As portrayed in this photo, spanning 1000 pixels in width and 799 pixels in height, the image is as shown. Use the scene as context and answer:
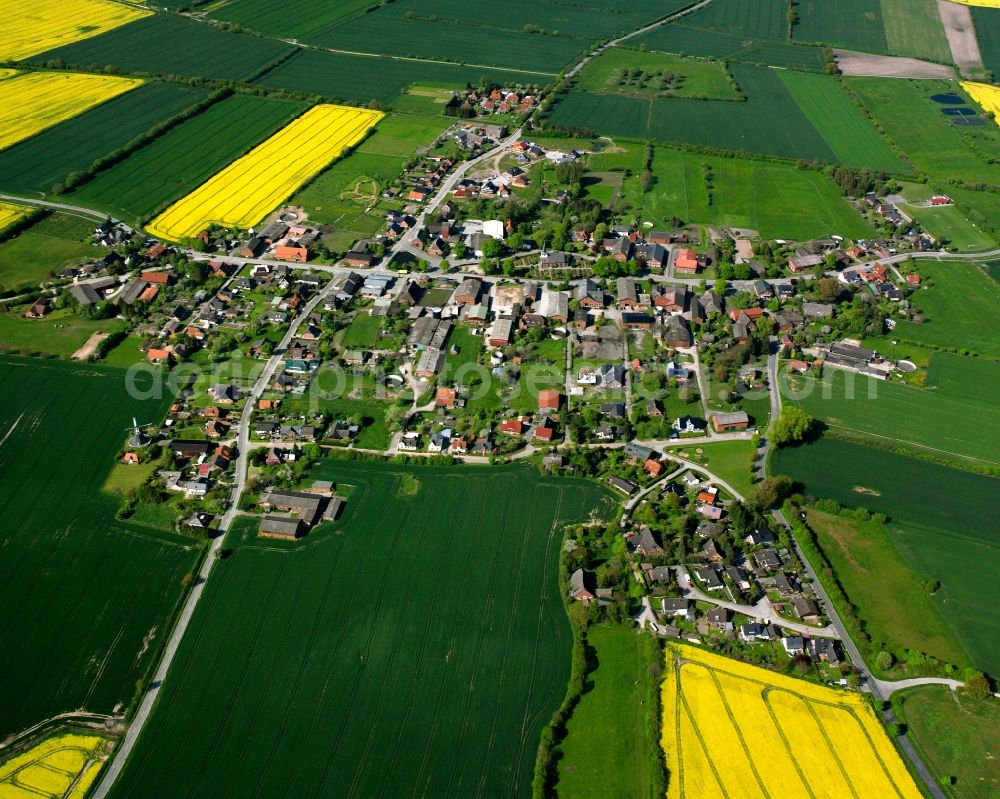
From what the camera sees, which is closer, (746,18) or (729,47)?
(729,47)

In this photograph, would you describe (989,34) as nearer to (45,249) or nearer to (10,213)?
(45,249)

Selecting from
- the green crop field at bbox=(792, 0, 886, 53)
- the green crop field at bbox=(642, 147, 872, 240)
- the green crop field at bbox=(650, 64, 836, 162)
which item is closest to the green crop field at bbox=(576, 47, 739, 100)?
the green crop field at bbox=(650, 64, 836, 162)

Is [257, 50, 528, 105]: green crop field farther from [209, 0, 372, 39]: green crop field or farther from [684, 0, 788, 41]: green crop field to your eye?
[684, 0, 788, 41]: green crop field

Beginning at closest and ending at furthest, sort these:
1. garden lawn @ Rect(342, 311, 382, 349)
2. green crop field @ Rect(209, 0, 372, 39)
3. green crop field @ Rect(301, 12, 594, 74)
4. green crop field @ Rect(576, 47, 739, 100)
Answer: garden lawn @ Rect(342, 311, 382, 349), green crop field @ Rect(576, 47, 739, 100), green crop field @ Rect(301, 12, 594, 74), green crop field @ Rect(209, 0, 372, 39)

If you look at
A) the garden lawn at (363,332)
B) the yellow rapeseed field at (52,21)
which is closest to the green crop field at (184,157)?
the garden lawn at (363,332)

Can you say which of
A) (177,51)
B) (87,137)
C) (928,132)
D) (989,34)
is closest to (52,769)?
(87,137)

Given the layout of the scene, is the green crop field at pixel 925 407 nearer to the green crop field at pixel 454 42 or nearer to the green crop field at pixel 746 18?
the green crop field at pixel 454 42
